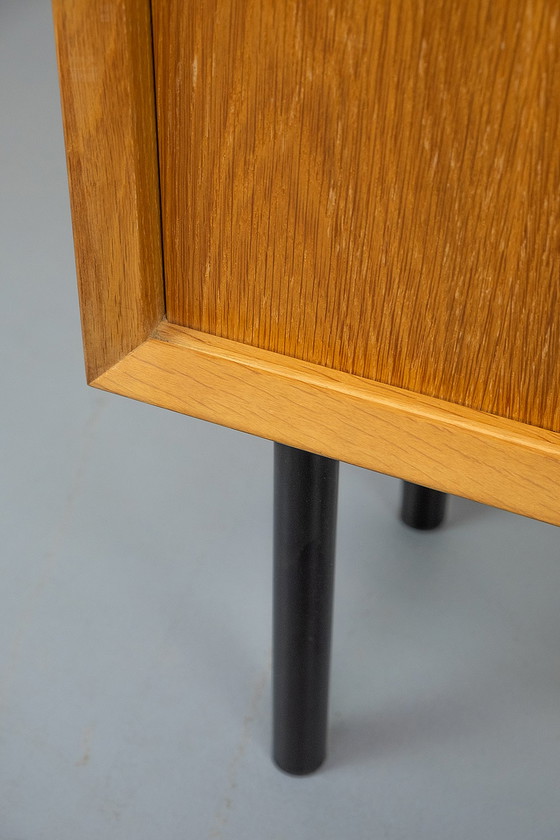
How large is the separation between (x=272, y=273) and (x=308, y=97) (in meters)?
0.08

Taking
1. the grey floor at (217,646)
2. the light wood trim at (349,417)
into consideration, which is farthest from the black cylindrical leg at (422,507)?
the light wood trim at (349,417)

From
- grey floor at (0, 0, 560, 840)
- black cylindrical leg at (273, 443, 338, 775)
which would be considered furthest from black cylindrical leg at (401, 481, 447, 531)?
black cylindrical leg at (273, 443, 338, 775)

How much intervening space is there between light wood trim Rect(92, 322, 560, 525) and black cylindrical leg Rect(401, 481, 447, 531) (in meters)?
0.57

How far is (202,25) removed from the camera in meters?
0.40

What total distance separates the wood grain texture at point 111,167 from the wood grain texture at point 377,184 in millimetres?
10

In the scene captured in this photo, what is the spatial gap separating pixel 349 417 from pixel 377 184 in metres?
0.11

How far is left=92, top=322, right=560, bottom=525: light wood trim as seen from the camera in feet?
1.40

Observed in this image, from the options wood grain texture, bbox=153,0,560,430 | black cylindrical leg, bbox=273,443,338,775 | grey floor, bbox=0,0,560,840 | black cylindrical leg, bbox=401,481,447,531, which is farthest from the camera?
black cylindrical leg, bbox=401,481,447,531

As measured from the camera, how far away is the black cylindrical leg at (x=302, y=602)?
668 millimetres

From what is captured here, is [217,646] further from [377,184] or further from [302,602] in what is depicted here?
[377,184]

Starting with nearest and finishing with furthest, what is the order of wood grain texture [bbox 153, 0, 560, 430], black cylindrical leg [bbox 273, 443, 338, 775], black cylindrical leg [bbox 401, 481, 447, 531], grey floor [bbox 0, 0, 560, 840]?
wood grain texture [bbox 153, 0, 560, 430] < black cylindrical leg [bbox 273, 443, 338, 775] < grey floor [bbox 0, 0, 560, 840] < black cylindrical leg [bbox 401, 481, 447, 531]

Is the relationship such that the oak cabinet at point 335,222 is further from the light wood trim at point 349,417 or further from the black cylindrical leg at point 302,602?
the black cylindrical leg at point 302,602

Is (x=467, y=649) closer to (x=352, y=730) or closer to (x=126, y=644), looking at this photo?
(x=352, y=730)

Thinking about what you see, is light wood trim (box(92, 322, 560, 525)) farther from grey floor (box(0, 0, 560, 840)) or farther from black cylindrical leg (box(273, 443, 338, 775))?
grey floor (box(0, 0, 560, 840))
